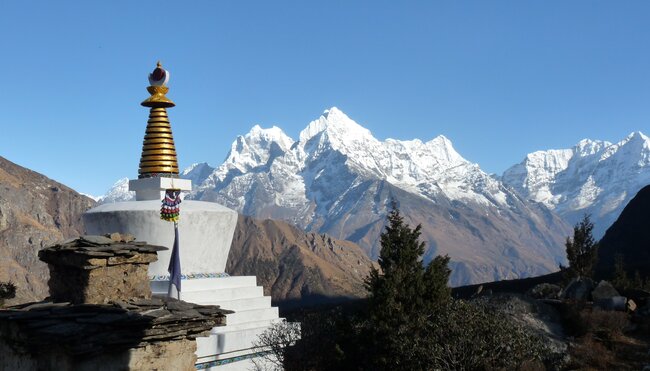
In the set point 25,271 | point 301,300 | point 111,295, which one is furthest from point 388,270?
point 301,300

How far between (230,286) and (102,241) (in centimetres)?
846

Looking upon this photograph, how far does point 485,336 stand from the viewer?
18.0 meters

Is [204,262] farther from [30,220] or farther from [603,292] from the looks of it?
[30,220]

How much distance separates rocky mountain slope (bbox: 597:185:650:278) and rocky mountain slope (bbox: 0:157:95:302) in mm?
92103

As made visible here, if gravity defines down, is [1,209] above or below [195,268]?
above

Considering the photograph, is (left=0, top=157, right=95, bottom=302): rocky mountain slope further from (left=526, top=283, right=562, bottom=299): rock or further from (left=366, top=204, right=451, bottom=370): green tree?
(left=366, top=204, right=451, bottom=370): green tree

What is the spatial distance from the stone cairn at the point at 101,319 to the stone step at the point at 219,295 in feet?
20.5

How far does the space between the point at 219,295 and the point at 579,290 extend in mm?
14520

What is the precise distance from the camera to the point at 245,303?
1961 cm

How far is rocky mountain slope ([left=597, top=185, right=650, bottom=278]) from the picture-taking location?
11688cm

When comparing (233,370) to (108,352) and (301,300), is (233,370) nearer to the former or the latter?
(108,352)

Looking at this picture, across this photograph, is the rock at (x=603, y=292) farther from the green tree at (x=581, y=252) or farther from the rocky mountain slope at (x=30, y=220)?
the rocky mountain slope at (x=30, y=220)

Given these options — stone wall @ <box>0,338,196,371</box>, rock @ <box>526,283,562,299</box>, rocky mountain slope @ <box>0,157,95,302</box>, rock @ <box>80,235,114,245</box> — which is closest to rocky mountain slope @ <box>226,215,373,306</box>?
rocky mountain slope @ <box>0,157,95,302</box>

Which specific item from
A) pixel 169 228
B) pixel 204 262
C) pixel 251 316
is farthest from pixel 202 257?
pixel 251 316
